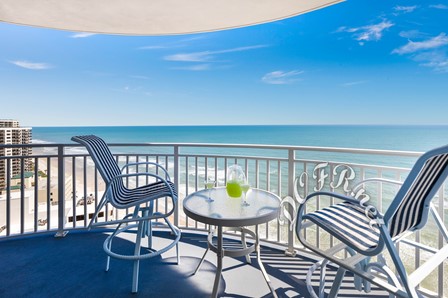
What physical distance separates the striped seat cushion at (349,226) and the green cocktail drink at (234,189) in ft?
2.24

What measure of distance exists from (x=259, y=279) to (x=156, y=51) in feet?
76.2

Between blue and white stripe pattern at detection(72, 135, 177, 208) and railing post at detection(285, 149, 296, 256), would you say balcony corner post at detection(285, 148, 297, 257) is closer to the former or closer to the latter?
railing post at detection(285, 149, 296, 256)

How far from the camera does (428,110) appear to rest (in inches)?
798

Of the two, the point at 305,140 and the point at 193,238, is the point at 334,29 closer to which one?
the point at 305,140

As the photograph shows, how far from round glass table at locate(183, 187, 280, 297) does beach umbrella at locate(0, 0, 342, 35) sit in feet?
7.19

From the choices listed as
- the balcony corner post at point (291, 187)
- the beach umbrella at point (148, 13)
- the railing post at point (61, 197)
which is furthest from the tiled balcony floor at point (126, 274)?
the beach umbrella at point (148, 13)

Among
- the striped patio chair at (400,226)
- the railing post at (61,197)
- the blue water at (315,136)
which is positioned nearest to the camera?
the striped patio chair at (400,226)

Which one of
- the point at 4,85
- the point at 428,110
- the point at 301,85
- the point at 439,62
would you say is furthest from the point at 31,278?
the point at 439,62

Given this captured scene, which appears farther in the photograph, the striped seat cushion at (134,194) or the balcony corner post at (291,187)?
the balcony corner post at (291,187)

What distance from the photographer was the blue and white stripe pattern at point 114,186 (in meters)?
2.04

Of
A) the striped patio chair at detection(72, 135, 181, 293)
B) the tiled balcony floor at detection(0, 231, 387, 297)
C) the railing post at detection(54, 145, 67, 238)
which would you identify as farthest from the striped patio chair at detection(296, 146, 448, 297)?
the railing post at detection(54, 145, 67, 238)

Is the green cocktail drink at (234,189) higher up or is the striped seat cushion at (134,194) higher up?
the green cocktail drink at (234,189)

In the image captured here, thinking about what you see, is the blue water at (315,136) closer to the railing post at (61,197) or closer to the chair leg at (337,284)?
the railing post at (61,197)

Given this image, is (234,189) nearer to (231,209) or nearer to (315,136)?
(231,209)
